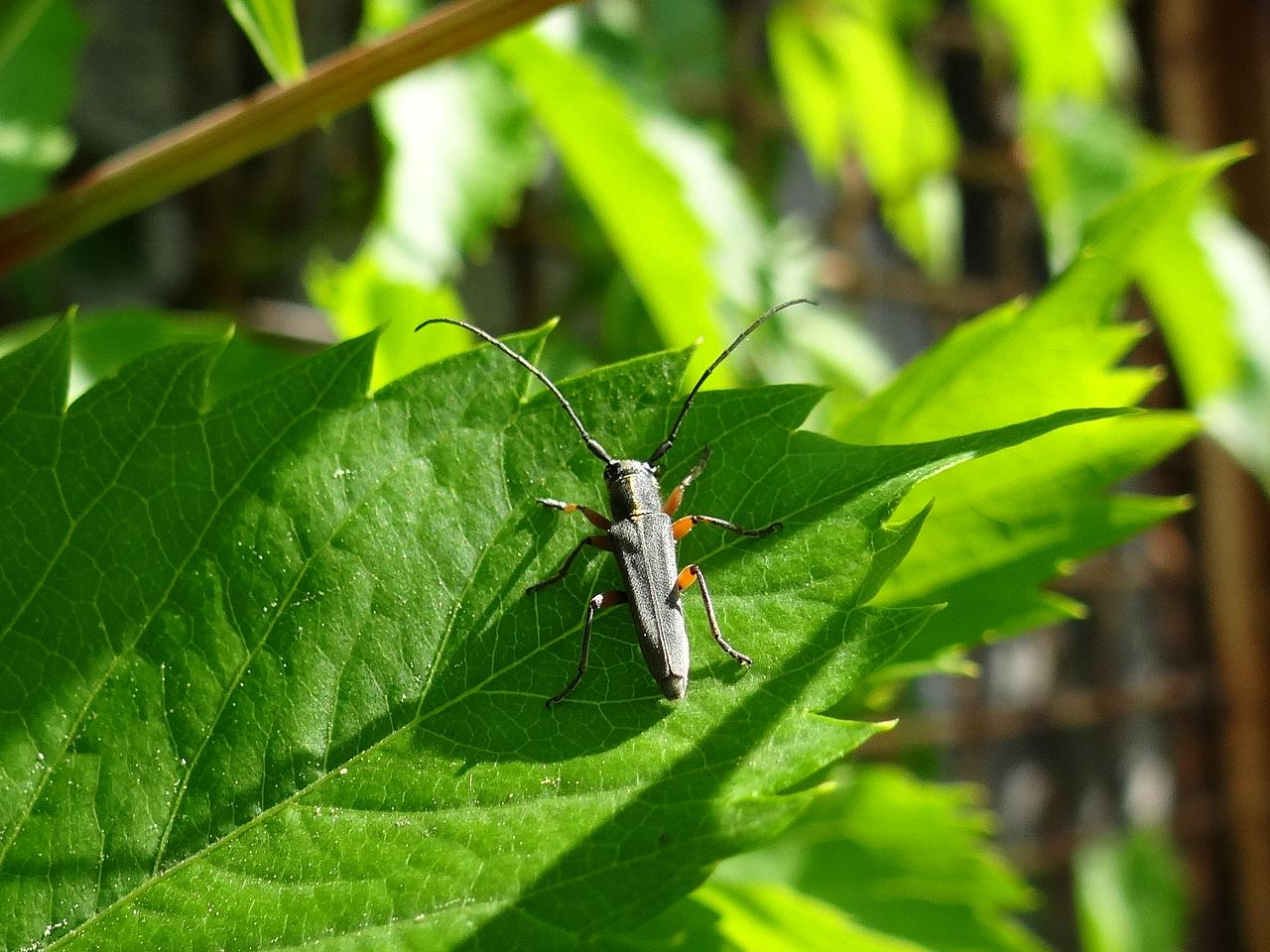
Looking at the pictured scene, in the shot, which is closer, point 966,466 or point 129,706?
point 129,706

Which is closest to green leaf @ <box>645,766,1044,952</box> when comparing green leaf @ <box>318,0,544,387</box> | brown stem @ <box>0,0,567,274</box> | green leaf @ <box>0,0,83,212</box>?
green leaf @ <box>318,0,544,387</box>

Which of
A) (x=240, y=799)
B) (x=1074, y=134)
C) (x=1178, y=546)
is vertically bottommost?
(x=1178, y=546)

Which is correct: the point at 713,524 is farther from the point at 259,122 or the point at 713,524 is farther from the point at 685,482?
the point at 259,122

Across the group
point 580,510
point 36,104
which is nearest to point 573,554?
point 580,510

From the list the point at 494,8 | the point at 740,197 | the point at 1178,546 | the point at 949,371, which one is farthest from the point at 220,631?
the point at 1178,546

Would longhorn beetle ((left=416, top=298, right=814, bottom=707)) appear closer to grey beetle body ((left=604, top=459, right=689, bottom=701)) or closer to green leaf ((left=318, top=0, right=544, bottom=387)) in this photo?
grey beetle body ((left=604, top=459, right=689, bottom=701))

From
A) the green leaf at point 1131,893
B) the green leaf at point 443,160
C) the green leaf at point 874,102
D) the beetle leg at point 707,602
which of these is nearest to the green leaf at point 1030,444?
the beetle leg at point 707,602

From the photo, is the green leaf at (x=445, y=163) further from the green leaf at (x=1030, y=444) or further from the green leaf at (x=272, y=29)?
the green leaf at (x=1030, y=444)

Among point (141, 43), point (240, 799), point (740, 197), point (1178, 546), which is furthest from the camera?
point (1178, 546)

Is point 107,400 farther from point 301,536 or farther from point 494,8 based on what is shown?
point 494,8
